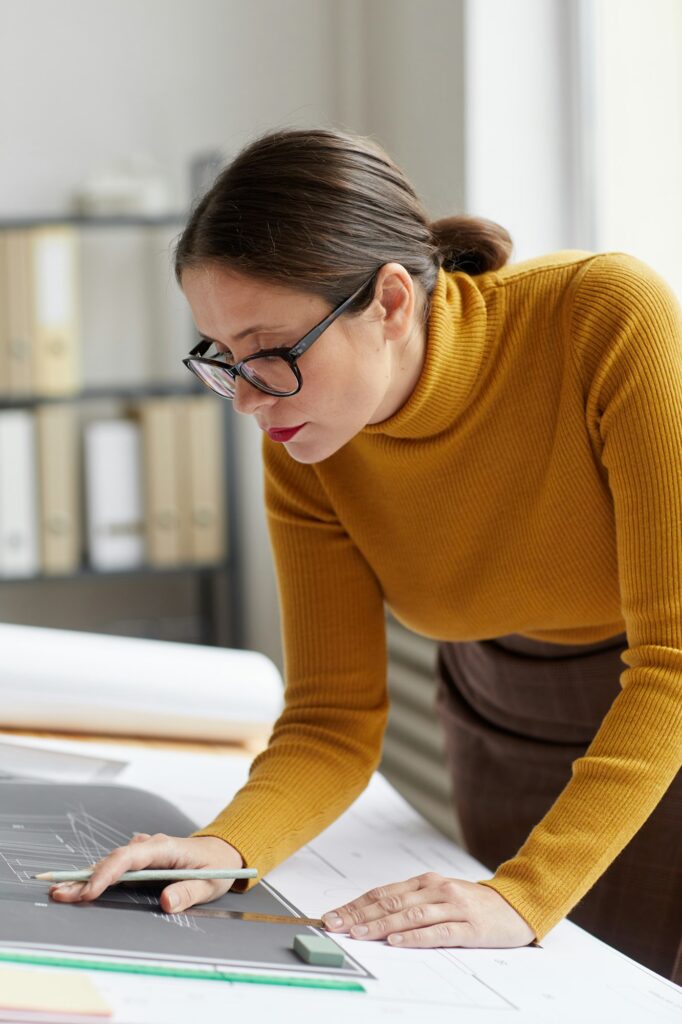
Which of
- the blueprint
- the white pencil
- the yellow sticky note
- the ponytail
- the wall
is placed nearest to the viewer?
the yellow sticky note

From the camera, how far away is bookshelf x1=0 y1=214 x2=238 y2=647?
260 centimetres

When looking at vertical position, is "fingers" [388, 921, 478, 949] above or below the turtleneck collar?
below

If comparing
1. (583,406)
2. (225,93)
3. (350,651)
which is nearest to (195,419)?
(225,93)

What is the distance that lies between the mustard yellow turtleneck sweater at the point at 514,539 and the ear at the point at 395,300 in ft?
0.16

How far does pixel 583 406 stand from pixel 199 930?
1.71 feet

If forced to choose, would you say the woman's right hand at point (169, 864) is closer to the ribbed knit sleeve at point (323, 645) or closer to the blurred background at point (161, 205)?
the ribbed knit sleeve at point (323, 645)

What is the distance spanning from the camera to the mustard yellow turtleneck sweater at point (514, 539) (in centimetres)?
93

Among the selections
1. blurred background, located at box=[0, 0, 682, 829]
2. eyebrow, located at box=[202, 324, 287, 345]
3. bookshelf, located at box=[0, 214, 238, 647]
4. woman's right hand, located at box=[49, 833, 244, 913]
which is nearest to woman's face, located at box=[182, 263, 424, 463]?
eyebrow, located at box=[202, 324, 287, 345]

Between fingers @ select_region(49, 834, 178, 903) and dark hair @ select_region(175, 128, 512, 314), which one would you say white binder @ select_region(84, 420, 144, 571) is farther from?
fingers @ select_region(49, 834, 178, 903)

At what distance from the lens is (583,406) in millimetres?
1035

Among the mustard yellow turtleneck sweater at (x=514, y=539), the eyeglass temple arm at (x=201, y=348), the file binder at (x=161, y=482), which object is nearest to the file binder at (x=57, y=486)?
the file binder at (x=161, y=482)

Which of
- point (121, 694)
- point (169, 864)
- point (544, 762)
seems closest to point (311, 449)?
point (169, 864)

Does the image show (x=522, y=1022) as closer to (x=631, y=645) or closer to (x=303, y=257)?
(x=631, y=645)

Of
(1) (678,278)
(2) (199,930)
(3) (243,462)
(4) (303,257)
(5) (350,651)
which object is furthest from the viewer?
(3) (243,462)
